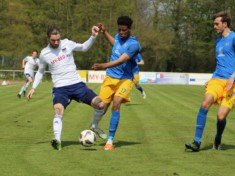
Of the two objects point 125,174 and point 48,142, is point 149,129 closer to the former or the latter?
point 48,142

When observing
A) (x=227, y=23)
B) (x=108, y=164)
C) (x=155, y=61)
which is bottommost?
(x=155, y=61)

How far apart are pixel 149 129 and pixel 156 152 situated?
12.3ft

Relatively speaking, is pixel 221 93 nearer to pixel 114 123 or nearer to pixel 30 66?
pixel 114 123

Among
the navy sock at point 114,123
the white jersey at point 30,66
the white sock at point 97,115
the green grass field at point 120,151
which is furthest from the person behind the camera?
the white jersey at point 30,66

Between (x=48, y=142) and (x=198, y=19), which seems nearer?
(x=48, y=142)

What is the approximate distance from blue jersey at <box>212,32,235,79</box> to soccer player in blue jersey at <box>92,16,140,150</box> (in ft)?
4.67

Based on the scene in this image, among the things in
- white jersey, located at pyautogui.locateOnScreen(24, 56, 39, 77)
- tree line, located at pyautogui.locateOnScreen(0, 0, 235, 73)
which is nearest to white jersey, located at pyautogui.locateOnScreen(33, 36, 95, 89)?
white jersey, located at pyautogui.locateOnScreen(24, 56, 39, 77)

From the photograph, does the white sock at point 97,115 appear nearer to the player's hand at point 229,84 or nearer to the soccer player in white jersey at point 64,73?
the soccer player in white jersey at point 64,73

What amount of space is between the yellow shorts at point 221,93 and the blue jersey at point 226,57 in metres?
0.12

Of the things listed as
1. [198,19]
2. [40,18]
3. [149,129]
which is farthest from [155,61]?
[149,129]

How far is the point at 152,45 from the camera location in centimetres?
7356

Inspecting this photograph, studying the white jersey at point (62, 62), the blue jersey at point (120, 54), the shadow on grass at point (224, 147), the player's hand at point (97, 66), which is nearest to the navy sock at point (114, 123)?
the blue jersey at point (120, 54)

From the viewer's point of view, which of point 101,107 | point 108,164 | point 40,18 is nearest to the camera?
point 108,164

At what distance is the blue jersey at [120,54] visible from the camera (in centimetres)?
1009
